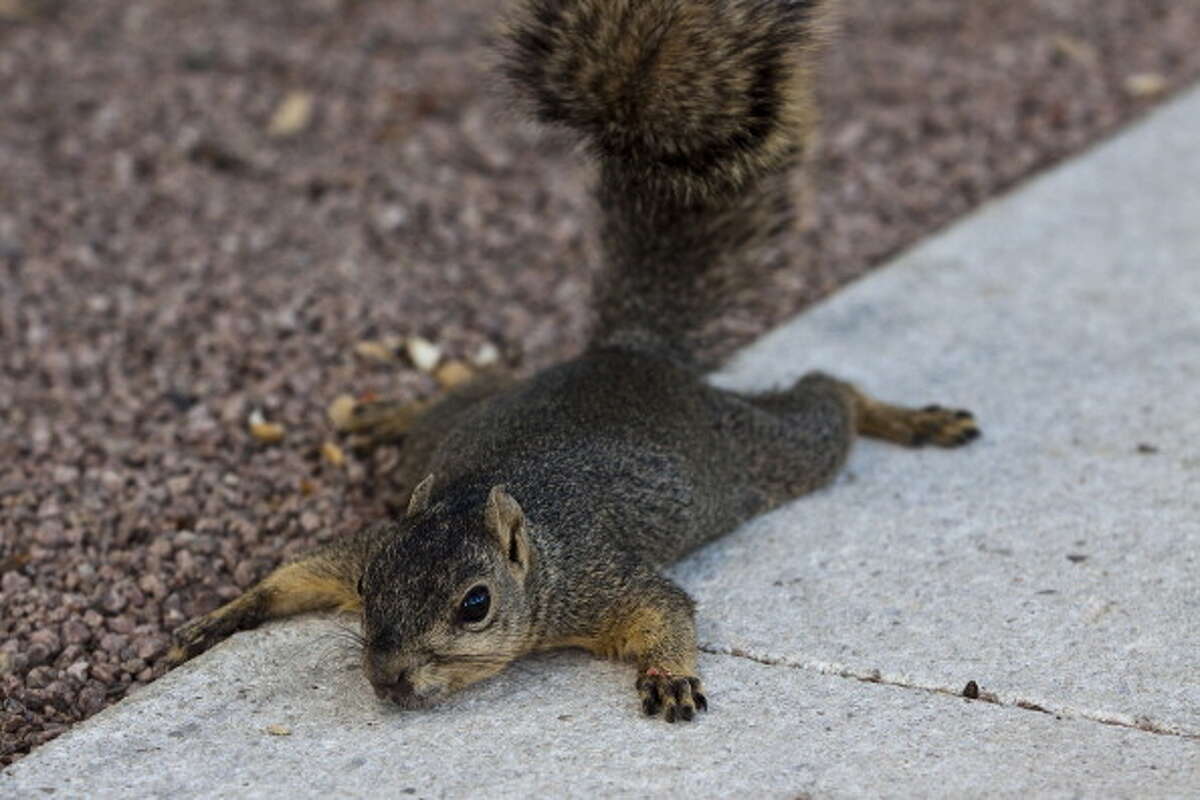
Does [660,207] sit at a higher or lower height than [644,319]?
higher

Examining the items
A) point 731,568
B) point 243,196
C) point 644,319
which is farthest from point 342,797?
point 243,196

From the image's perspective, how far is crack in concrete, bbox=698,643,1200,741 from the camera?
10.4 ft

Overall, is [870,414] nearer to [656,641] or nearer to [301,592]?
[656,641]

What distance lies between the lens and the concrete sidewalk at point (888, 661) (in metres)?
3.05

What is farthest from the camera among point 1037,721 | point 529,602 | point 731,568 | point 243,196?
point 243,196

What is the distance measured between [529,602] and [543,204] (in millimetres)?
2925

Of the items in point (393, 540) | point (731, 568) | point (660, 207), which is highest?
point (660, 207)

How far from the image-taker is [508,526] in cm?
339

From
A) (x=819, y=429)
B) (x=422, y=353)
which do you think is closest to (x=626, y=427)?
(x=819, y=429)

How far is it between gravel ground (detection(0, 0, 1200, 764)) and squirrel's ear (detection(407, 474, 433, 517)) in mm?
628

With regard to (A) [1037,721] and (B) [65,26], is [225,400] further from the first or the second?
(B) [65,26]

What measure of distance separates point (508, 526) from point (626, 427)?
0.67m

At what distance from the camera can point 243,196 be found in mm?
5965

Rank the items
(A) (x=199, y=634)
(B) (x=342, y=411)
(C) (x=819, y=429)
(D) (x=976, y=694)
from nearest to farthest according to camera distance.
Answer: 1. (D) (x=976, y=694)
2. (A) (x=199, y=634)
3. (C) (x=819, y=429)
4. (B) (x=342, y=411)
